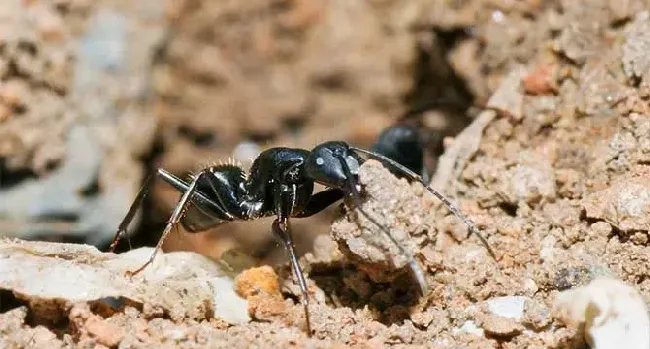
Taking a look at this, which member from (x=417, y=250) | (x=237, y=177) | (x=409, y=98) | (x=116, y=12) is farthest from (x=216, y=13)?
(x=417, y=250)

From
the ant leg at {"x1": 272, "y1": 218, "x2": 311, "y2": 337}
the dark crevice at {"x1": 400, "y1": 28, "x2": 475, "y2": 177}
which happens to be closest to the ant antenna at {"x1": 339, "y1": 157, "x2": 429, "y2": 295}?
the ant leg at {"x1": 272, "y1": 218, "x2": 311, "y2": 337}

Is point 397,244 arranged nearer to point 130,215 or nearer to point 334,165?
point 334,165

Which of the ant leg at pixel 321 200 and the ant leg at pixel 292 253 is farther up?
the ant leg at pixel 321 200

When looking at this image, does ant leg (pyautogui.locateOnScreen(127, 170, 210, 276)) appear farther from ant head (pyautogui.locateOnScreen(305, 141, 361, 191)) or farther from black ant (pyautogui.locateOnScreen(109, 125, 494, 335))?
ant head (pyautogui.locateOnScreen(305, 141, 361, 191))

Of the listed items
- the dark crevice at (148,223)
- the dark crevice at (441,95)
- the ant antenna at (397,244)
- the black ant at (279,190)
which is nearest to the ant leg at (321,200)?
the black ant at (279,190)

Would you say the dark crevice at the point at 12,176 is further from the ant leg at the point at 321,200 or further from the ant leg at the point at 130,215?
the ant leg at the point at 321,200

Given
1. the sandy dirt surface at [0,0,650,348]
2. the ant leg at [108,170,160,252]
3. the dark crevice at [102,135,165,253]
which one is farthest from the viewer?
the dark crevice at [102,135,165,253]

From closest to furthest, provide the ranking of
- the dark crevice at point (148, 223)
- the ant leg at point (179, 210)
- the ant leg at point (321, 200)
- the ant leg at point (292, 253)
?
the ant leg at point (292, 253) < the ant leg at point (179, 210) < the ant leg at point (321, 200) < the dark crevice at point (148, 223)

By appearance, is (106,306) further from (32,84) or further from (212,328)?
(32,84)
